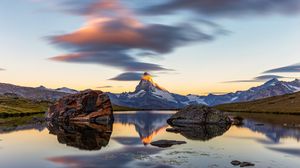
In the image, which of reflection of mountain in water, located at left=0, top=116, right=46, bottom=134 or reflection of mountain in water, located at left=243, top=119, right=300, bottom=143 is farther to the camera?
reflection of mountain in water, located at left=0, top=116, right=46, bottom=134

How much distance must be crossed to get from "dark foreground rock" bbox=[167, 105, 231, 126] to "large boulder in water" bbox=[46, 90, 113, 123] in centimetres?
A: 3779

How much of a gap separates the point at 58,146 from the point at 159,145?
20.3 metres

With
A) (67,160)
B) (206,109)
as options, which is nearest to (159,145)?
(67,160)

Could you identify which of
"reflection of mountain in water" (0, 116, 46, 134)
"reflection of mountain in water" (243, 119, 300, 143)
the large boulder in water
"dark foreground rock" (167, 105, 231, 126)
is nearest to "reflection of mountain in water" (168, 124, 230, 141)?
"reflection of mountain in water" (243, 119, 300, 143)

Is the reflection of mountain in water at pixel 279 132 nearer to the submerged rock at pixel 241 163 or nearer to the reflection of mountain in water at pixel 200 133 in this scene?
the reflection of mountain in water at pixel 200 133

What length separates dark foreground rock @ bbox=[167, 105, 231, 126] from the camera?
452ft

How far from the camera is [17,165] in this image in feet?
155

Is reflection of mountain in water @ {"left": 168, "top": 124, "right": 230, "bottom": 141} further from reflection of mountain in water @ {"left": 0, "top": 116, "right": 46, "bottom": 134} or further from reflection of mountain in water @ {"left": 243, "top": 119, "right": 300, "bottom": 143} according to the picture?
reflection of mountain in water @ {"left": 0, "top": 116, "right": 46, "bottom": 134}

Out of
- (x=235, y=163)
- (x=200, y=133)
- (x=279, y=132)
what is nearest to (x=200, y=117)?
(x=200, y=133)

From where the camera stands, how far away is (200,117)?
453 ft

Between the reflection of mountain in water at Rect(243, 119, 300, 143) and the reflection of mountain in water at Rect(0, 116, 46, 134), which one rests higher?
the reflection of mountain in water at Rect(0, 116, 46, 134)

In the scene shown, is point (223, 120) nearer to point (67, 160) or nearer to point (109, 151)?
point (109, 151)

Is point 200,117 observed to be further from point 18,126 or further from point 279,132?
point 18,126

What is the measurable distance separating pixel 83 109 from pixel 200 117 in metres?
57.5
